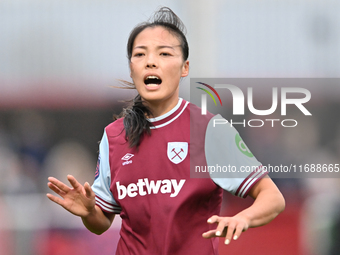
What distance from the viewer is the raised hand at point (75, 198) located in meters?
1.72

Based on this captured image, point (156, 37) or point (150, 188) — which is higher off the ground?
point (156, 37)

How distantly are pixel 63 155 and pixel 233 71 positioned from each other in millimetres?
2079

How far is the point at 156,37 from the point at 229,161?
2.31 ft

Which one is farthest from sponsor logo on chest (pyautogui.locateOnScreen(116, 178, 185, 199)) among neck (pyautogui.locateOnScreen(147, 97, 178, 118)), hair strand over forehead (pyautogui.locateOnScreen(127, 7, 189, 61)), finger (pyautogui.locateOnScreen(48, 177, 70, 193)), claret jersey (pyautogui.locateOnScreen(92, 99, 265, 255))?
hair strand over forehead (pyautogui.locateOnScreen(127, 7, 189, 61))

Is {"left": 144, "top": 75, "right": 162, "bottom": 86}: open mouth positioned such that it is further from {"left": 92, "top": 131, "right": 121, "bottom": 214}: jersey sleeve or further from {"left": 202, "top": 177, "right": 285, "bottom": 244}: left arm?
{"left": 202, "top": 177, "right": 285, "bottom": 244}: left arm

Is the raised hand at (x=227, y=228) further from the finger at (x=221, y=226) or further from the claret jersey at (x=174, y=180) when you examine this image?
the claret jersey at (x=174, y=180)

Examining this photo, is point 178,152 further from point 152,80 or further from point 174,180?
point 152,80

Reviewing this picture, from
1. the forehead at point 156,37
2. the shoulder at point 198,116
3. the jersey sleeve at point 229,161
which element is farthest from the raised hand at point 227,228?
the forehead at point 156,37

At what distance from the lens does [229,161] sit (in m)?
1.71

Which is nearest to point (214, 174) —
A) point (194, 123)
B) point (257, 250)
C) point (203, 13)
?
point (194, 123)

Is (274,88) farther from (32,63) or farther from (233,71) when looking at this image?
(32,63)

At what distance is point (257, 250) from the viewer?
3.69 meters

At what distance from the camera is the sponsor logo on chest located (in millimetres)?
1711

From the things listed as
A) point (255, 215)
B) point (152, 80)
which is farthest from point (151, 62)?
point (255, 215)
